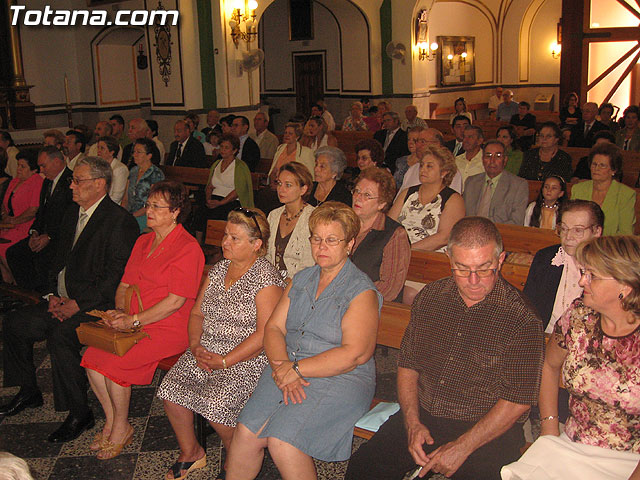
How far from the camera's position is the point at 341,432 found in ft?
8.94

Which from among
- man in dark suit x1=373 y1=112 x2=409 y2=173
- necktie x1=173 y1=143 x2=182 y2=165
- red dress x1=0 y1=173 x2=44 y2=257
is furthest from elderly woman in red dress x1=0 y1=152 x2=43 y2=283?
man in dark suit x1=373 y1=112 x2=409 y2=173

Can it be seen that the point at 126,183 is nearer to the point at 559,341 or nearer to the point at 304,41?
the point at 559,341

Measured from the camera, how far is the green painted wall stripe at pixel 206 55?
11359 mm

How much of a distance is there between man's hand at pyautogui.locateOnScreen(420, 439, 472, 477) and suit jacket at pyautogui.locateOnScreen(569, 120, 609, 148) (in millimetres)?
Result: 7896

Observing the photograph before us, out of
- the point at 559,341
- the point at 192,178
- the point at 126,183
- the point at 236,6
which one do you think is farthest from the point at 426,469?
the point at 236,6

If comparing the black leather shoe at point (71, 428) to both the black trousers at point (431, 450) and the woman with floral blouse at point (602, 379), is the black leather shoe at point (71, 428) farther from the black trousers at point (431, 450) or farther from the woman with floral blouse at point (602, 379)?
the woman with floral blouse at point (602, 379)

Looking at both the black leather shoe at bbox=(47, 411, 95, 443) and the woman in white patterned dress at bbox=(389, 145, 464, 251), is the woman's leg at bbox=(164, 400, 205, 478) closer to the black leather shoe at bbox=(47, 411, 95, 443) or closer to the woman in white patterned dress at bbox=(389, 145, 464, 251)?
the black leather shoe at bbox=(47, 411, 95, 443)

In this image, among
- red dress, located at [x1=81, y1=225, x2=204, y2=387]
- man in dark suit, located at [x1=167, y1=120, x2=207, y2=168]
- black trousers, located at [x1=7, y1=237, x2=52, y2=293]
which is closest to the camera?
red dress, located at [x1=81, y1=225, x2=204, y2=387]

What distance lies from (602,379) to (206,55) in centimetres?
1049

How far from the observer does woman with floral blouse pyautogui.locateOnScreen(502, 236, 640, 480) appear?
221 cm

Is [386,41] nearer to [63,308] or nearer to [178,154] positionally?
[178,154]

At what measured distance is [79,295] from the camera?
12.5 feet

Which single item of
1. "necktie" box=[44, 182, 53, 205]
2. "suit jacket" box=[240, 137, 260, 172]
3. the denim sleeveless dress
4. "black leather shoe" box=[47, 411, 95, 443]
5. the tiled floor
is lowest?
the tiled floor

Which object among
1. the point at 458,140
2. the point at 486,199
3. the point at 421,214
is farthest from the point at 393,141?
the point at 421,214
